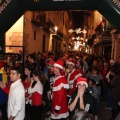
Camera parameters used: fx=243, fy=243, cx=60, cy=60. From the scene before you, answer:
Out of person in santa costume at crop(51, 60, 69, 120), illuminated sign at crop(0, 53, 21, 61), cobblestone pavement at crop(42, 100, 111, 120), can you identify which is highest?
illuminated sign at crop(0, 53, 21, 61)

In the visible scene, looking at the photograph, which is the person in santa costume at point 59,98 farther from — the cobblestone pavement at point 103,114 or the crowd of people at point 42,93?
the cobblestone pavement at point 103,114

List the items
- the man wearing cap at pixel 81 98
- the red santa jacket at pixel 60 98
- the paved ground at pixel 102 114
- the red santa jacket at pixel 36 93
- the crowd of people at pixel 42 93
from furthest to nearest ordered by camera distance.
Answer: the paved ground at pixel 102 114
the red santa jacket at pixel 36 93
the red santa jacket at pixel 60 98
the crowd of people at pixel 42 93
the man wearing cap at pixel 81 98

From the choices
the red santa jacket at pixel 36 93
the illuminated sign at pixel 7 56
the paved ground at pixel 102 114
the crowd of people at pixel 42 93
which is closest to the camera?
the crowd of people at pixel 42 93

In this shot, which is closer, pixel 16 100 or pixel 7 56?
pixel 16 100

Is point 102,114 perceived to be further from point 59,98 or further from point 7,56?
point 7,56

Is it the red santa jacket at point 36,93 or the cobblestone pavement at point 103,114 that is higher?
the red santa jacket at point 36,93

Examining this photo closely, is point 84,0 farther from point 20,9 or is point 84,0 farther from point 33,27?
point 33,27

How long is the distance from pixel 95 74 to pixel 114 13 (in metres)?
2.06

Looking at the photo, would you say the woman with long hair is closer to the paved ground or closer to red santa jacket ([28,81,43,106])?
red santa jacket ([28,81,43,106])

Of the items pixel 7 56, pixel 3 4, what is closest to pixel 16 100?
pixel 7 56

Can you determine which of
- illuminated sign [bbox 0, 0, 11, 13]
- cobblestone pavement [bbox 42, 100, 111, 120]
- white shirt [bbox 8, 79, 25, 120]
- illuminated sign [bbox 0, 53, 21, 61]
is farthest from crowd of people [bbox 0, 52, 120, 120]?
illuminated sign [bbox 0, 0, 11, 13]

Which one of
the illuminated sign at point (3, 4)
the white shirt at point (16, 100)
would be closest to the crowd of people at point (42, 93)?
the white shirt at point (16, 100)

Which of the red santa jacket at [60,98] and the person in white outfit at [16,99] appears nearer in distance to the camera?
the person in white outfit at [16,99]

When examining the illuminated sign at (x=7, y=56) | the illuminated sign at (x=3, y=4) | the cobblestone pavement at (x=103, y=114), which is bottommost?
the cobblestone pavement at (x=103, y=114)
